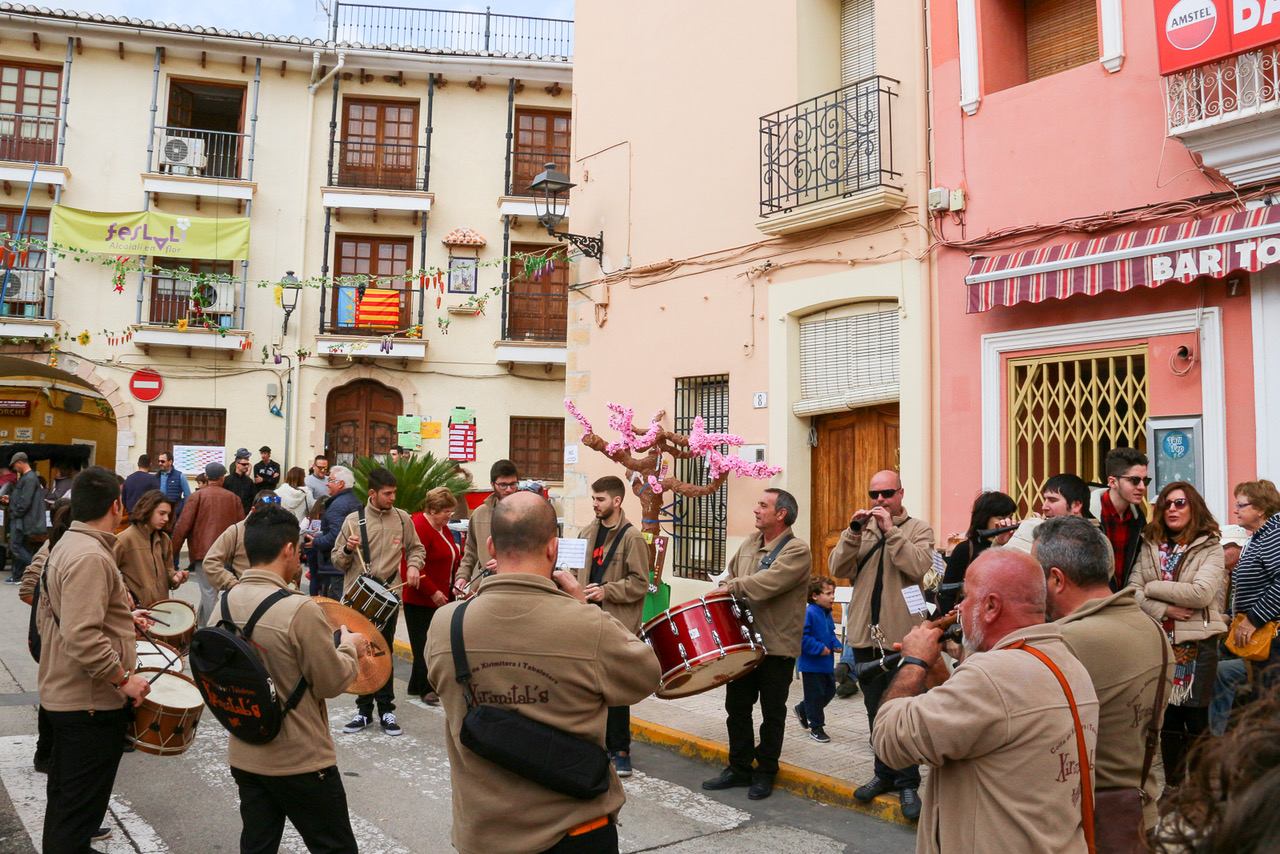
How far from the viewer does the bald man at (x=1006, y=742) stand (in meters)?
2.60

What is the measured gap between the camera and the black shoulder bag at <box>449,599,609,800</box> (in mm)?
2865

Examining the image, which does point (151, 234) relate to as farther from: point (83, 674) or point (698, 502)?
point (83, 674)

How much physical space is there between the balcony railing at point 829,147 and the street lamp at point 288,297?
39.1ft

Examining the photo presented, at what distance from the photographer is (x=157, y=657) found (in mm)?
5152

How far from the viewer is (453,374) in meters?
21.5

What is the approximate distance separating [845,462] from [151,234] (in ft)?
51.8

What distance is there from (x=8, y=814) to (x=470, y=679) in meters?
3.90

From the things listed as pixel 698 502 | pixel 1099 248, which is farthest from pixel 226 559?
pixel 1099 248

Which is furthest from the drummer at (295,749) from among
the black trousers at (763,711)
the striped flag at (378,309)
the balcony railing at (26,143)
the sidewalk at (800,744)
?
the balcony railing at (26,143)

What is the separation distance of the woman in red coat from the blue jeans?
533 cm

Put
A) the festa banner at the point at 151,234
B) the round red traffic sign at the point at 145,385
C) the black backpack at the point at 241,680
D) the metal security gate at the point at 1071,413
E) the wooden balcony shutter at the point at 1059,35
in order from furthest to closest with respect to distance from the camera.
Answer: the round red traffic sign at the point at 145,385
the festa banner at the point at 151,234
the wooden balcony shutter at the point at 1059,35
the metal security gate at the point at 1071,413
the black backpack at the point at 241,680

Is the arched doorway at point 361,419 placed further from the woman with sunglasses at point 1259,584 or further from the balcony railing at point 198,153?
the woman with sunglasses at point 1259,584

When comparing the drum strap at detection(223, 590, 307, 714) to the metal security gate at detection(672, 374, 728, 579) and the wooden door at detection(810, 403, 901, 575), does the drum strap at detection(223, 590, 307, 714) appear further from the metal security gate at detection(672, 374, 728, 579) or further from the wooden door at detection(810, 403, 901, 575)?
the metal security gate at detection(672, 374, 728, 579)

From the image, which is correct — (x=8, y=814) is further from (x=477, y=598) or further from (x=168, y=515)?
(x=477, y=598)
